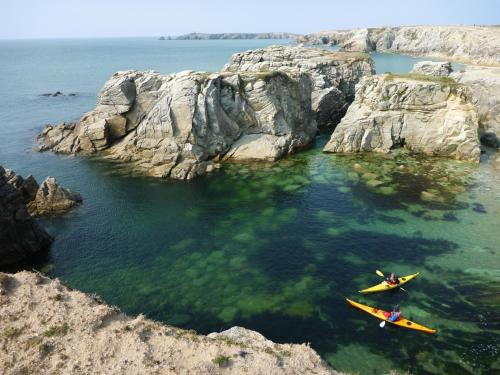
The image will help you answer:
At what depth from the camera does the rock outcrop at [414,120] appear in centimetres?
6625

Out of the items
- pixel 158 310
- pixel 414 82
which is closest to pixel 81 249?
pixel 158 310

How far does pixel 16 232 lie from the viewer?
1623 inches

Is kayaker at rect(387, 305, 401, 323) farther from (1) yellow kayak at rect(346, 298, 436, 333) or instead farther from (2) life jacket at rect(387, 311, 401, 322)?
(1) yellow kayak at rect(346, 298, 436, 333)

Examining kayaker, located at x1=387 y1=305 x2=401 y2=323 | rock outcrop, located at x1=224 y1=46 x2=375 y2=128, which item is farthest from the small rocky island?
rock outcrop, located at x1=224 y1=46 x2=375 y2=128

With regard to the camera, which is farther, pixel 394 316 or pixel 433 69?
pixel 433 69

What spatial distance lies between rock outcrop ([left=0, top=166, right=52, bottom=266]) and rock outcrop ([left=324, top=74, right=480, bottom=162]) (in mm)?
50137

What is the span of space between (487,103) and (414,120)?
813 inches

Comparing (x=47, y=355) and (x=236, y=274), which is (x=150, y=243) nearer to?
(x=236, y=274)

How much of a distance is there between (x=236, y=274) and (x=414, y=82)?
174 ft

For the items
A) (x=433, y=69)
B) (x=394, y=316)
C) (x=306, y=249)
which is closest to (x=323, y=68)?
(x=433, y=69)

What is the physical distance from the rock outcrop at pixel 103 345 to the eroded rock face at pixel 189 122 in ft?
129

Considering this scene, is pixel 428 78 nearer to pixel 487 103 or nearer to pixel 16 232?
pixel 487 103

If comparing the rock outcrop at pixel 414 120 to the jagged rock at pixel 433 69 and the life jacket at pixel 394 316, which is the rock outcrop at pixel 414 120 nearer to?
the jagged rock at pixel 433 69

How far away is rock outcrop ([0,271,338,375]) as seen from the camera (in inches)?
751
